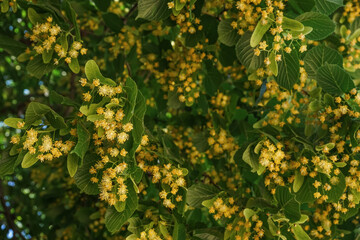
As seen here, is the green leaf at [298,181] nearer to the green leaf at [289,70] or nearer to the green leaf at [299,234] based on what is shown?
the green leaf at [299,234]

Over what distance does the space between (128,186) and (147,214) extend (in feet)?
1.00

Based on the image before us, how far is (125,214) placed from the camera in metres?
1.52

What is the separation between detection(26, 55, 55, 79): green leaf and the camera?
1.74 meters

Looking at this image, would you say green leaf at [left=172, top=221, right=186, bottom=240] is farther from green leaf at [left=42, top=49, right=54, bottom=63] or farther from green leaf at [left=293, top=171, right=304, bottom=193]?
green leaf at [left=42, top=49, right=54, bottom=63]

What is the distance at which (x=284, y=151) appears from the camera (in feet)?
5.70

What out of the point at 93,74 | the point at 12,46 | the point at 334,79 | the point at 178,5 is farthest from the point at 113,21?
the point at 334,79

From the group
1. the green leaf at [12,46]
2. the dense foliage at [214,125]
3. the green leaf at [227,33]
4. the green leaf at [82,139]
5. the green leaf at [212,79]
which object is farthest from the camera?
the green leaf at [212,79]

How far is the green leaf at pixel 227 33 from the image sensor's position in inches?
69.9

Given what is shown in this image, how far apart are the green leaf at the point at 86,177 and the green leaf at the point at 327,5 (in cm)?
122

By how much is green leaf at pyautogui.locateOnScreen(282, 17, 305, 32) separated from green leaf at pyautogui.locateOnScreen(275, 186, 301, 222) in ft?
2.16

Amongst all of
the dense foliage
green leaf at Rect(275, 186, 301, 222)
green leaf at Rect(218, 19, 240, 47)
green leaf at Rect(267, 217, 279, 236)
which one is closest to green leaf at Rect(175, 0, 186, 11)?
the dense foliage

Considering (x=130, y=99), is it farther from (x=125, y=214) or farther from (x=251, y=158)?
(x=251, y=158)

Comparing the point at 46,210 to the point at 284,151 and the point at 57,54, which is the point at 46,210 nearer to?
the point at 57,54

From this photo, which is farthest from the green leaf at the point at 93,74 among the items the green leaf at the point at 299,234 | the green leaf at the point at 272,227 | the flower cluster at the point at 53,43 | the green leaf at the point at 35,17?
the green leaf at the point at 299,234
